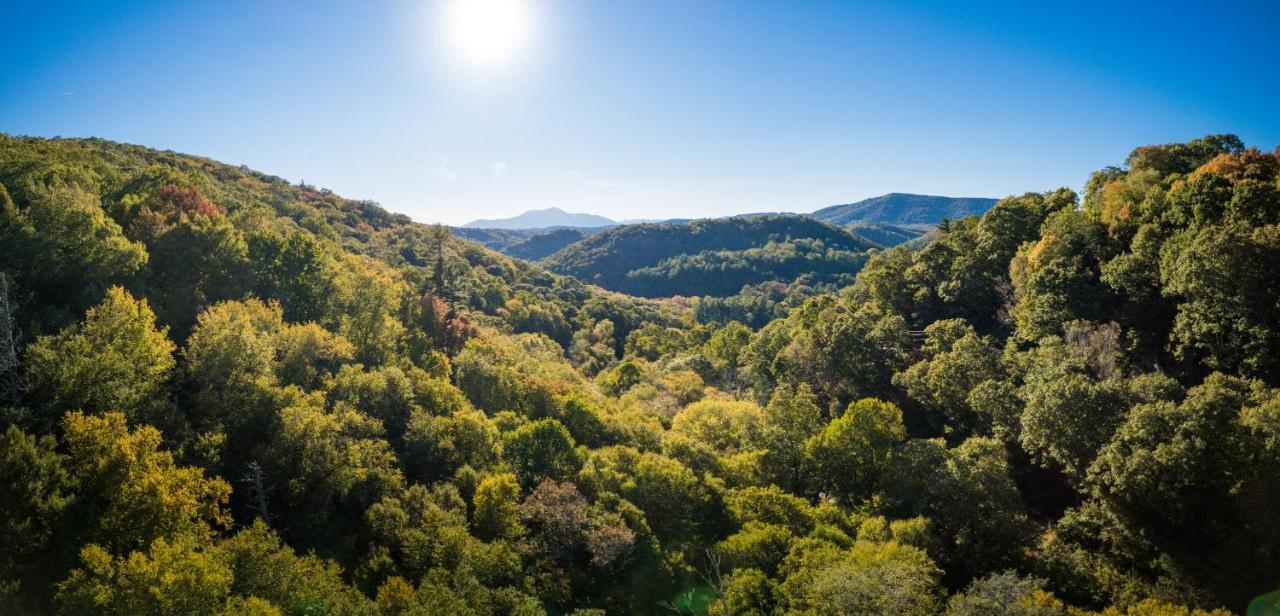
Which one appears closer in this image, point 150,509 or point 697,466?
point 150,509

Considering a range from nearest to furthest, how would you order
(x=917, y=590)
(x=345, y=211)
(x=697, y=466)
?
1. (x=917, y=590)
2. (x=697, y=466)
3. (x=345, y=211)

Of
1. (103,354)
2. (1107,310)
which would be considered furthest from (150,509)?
(1107,310)

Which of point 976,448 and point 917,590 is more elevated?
point 976,448

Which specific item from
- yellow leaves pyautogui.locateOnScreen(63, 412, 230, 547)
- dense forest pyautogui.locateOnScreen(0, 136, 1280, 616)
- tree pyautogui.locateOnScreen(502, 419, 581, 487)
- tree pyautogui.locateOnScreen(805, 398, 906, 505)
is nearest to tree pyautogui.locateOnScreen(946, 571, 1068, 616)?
dense forest pyautogui.locateOnScreen(0, 136, 1280, 616)

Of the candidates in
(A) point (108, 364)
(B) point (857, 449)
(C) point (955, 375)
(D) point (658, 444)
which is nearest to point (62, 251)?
(A) point (108, 364)

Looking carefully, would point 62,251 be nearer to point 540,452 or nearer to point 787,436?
point 540,452

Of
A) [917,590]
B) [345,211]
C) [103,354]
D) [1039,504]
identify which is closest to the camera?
[917,590]

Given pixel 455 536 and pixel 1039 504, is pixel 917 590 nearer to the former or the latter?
pixel 1039 504

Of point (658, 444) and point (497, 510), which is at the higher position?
point (497, 510)
